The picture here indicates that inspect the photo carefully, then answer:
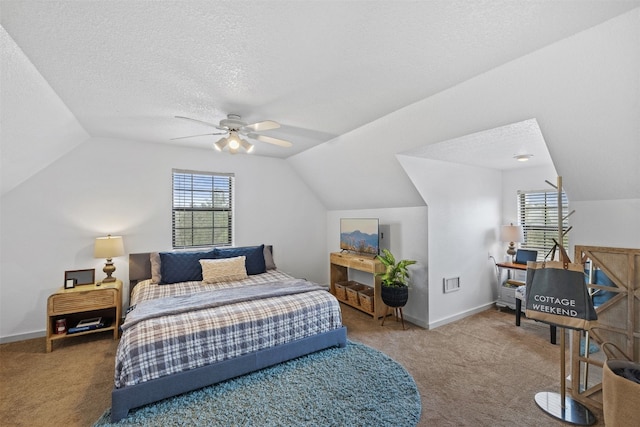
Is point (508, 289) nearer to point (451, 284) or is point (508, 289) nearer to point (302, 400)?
point (451, 284)

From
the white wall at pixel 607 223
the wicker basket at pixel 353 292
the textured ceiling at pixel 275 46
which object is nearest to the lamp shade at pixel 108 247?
the textured ceiling at pixel 275 46

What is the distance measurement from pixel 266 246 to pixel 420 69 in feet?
12.1

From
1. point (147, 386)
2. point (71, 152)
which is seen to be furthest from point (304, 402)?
point (71, 152)

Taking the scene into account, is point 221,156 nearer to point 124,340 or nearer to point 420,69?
point 124,340

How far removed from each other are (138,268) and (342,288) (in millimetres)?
3124

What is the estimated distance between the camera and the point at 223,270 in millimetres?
3840

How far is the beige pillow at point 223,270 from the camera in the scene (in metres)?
3.75

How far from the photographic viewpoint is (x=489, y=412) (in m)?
2.07

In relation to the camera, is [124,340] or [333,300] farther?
[333,300]

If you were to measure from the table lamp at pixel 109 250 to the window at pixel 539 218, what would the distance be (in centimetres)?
608

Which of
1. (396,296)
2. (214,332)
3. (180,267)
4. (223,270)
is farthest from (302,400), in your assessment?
(180,267)

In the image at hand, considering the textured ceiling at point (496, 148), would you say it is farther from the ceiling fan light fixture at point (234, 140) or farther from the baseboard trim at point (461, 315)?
the baseboard trim at point (461, 315)

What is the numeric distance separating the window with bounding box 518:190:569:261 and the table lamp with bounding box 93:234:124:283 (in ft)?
20.0

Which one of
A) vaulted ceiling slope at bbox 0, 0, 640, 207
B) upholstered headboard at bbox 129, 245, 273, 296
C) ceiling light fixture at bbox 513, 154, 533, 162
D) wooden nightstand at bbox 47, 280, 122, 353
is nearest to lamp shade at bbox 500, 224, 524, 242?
ceiling light fixture at bbox 513, 154, 533, 162
